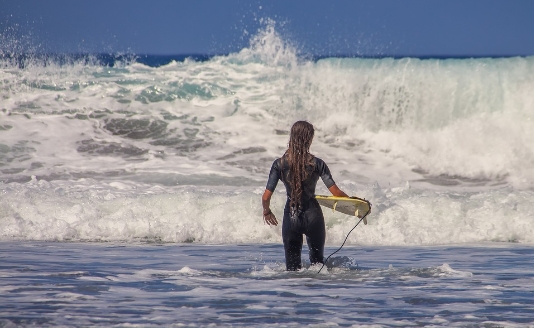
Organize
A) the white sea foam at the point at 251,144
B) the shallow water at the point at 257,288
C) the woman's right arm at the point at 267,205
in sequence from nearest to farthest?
the shallow water at the point at 257,288 < the woman's right arm at the point at 267,205 < the white sea foam at the point at 251,144

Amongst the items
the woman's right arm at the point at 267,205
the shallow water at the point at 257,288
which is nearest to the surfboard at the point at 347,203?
the woman's right arm at the point at 267,205

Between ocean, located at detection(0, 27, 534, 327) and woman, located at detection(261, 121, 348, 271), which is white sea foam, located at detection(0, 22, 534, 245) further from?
woman, located at detection(261, 121, 348, 271)

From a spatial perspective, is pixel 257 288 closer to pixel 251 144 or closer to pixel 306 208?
pixel 306 208

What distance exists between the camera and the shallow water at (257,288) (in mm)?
6676

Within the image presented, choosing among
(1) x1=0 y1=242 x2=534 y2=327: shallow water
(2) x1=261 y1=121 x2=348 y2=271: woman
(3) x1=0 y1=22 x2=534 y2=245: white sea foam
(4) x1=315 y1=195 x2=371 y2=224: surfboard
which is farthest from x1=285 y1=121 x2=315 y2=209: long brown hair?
(3) x1=0 y1=22 x2=534 y2=245: white sea foam

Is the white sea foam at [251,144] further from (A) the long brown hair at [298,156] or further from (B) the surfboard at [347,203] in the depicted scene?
(A) the long brown hair at [298,156]

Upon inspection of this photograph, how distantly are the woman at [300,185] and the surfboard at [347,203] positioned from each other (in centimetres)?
6

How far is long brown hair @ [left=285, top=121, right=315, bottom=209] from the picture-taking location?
26.0 ft

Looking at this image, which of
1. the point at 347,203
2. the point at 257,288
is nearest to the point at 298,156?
the point at 347,203

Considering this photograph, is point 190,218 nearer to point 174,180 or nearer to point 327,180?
point 174,180

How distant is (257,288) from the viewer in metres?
7.97

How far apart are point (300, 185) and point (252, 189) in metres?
7.82

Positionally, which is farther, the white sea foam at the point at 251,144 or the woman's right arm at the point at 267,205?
the white sea foam at the point at 251,144

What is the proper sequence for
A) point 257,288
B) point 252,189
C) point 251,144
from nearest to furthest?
1. point 257,288
2. point 252,189
3. point 251,144
